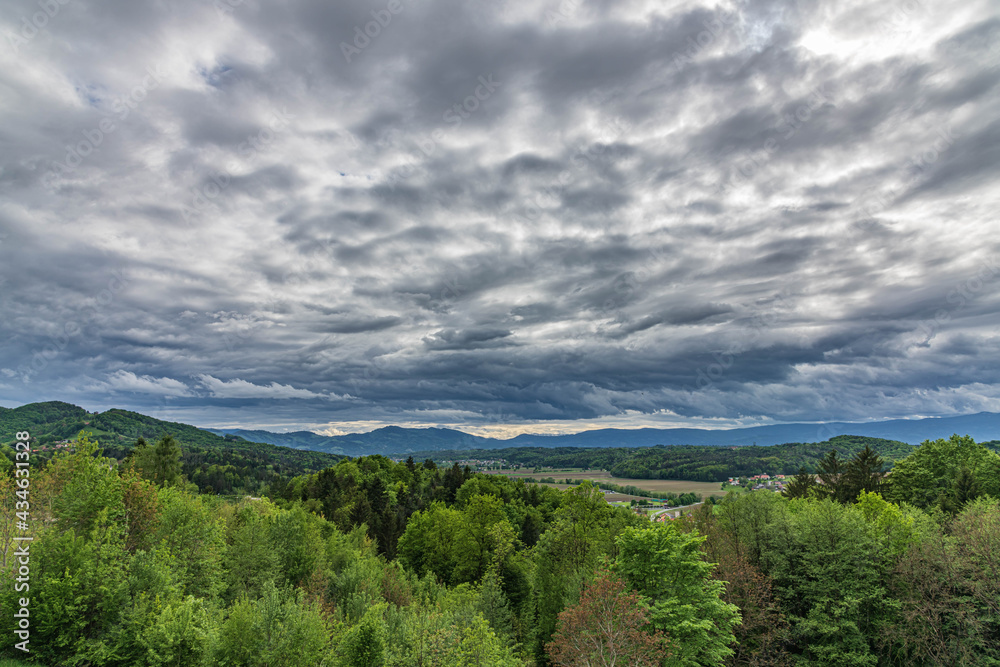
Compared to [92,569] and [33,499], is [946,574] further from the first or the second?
[33,499]

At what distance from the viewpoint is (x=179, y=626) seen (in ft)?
89.8

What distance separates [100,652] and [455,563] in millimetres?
53499

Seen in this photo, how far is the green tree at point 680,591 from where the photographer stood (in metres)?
35.6

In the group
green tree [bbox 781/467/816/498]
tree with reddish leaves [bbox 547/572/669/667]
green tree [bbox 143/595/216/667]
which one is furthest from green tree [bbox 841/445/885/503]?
green tree [bbox 143/595/216/667]

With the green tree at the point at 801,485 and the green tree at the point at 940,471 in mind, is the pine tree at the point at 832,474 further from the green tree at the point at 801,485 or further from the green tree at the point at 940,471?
the green tree at the point at 940,471

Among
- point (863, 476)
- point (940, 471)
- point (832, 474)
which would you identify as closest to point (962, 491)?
point (940, 471)

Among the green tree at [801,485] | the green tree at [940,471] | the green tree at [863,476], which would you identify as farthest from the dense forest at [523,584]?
the green tree at [801,485]

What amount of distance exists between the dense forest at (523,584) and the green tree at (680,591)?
175 millimetres

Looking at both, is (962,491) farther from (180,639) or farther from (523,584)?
(180,639)

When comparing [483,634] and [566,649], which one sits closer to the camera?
[566,649]

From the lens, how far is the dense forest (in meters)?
28.8

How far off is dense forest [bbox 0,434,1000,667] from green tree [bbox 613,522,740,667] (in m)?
0.17

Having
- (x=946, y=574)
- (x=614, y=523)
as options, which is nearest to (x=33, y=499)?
(x=614, y=523)

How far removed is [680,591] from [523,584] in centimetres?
3112
